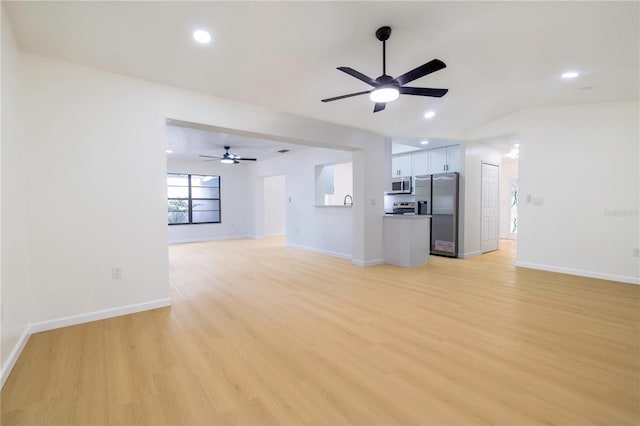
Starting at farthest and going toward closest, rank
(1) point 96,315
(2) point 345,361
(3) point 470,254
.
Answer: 1. (3) point 470,254
2. (1) point 96,315
3. (2) point 345,361

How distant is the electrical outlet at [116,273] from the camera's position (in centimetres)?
309

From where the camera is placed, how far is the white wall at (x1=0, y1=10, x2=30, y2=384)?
80.8 inches

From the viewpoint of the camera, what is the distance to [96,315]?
9.77ft

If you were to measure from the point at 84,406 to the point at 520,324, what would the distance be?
3516 millimetres

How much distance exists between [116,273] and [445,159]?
6.49 meters

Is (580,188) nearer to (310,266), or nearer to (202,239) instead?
(310,266)

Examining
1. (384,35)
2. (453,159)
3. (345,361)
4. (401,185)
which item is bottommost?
(345,361)

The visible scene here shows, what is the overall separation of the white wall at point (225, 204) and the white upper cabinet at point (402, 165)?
510 cm

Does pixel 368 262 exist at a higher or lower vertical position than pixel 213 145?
lower

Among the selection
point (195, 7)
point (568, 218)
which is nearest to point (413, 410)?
point (195, 7)

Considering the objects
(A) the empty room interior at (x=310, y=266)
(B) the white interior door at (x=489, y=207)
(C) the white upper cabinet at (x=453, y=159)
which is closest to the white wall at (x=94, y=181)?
(A) the empty room interior at (x=310, y=266)

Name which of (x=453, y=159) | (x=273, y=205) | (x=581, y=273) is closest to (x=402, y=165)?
(x=453, y=159)

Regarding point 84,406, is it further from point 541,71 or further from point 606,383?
point 541,71

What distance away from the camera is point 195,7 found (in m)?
2.27
